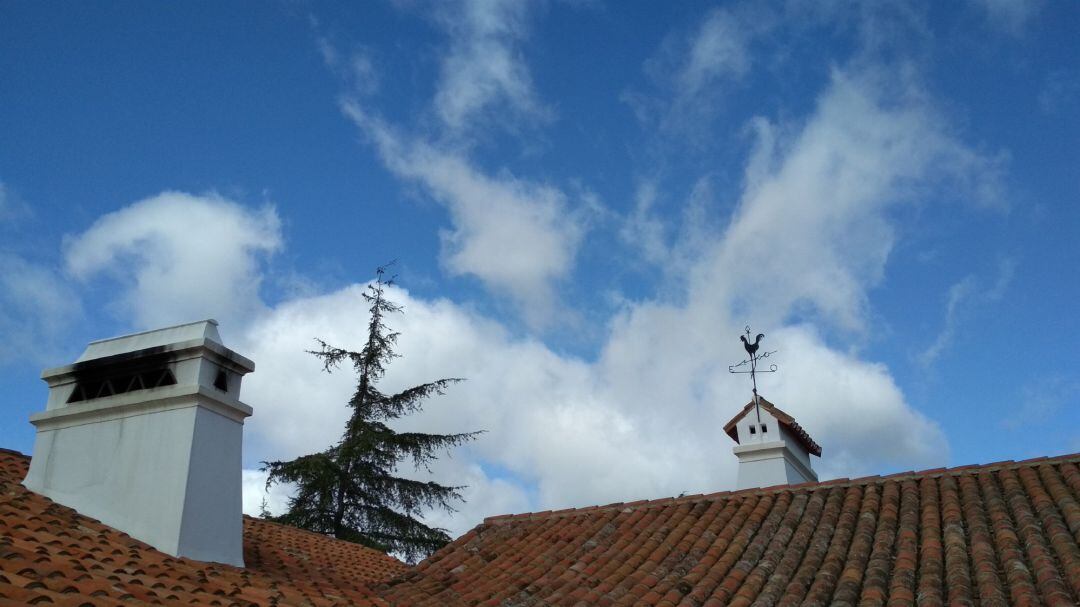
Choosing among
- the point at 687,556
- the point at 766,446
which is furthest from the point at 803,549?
the point at 766,446

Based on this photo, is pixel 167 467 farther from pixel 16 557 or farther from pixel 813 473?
pixel 813 473

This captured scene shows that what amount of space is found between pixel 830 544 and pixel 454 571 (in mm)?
4213

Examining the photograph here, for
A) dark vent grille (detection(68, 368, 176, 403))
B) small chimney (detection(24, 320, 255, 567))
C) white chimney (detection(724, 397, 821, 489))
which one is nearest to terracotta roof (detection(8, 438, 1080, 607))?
small chimney (detection(24, 320, 255, 567))

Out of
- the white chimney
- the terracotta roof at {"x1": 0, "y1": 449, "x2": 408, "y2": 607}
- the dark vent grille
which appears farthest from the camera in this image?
the white chimney

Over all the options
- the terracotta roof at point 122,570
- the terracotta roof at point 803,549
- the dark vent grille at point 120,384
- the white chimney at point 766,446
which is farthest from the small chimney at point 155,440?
the white chimney at point 766,446

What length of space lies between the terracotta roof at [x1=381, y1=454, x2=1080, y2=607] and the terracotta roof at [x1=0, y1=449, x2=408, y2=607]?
3.70ft

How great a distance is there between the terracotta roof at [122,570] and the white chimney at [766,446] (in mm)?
5435

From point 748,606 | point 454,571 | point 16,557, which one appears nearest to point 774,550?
point 748,606

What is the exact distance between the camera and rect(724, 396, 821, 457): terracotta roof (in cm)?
1184

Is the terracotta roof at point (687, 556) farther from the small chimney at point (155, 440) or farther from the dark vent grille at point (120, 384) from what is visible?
the dark vent grille at point (120, 384)

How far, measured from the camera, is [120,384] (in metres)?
8.84

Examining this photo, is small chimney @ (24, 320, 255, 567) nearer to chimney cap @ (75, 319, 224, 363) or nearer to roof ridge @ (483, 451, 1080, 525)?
chimney cap @ (75, 319, 224, 363)

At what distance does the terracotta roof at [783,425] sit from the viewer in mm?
11836

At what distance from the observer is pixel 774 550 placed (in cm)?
774
